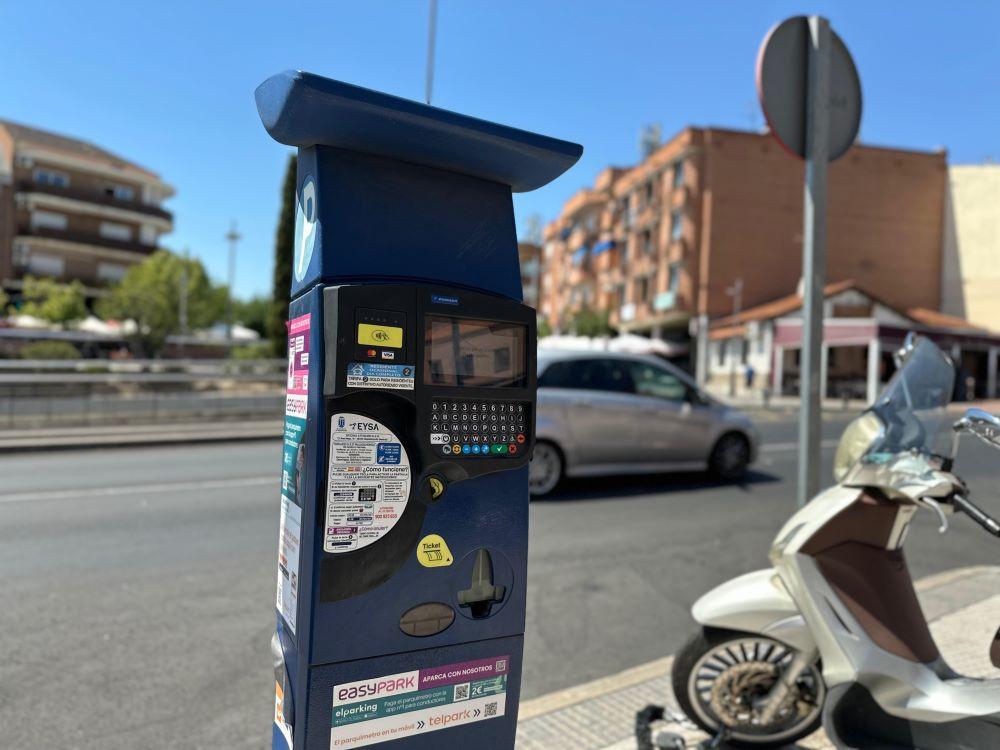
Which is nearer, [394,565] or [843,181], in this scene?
[394,565]

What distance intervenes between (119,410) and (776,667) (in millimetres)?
12703

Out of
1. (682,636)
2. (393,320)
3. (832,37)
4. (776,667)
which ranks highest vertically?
(832,37)

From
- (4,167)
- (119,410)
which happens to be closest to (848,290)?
(119,410)

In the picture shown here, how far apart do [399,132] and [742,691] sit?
240cm

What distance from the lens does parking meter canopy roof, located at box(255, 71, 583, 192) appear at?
168 centimetres

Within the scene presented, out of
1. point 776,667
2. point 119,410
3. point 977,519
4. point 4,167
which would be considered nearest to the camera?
point 977,519

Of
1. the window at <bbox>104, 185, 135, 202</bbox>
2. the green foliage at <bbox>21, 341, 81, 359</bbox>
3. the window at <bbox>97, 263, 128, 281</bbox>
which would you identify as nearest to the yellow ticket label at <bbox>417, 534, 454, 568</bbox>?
the green foliage at <bbox>21, 341, 81, 359</bbox>

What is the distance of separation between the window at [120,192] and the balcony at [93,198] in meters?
0.53

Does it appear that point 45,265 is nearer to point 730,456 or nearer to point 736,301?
point 736,301

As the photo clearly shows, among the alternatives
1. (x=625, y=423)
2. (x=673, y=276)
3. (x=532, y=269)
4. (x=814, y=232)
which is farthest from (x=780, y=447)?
(x=532, y=269)

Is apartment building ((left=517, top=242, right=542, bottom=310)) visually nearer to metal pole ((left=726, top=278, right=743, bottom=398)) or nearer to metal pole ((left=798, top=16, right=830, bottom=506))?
metal pole ((left=726, top=278, right=743, bottom=398))

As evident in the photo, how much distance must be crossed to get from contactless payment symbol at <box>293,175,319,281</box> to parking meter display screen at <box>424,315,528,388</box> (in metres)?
0.37

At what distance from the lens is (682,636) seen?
424 centimetres

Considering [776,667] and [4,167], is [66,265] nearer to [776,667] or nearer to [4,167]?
[4,167]
